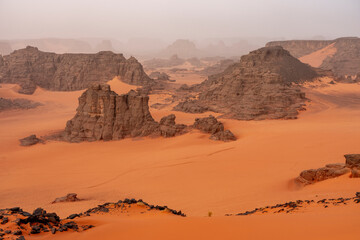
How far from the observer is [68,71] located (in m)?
45.8

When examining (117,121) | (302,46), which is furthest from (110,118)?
(302,46)

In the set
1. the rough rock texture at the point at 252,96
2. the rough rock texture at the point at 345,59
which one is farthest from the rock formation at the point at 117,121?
the rough rock texture at the point at 345,59

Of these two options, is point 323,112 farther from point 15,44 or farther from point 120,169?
point 15,44

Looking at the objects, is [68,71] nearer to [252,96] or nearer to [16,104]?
[16,104]

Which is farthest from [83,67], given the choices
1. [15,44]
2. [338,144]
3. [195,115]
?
[15,44]

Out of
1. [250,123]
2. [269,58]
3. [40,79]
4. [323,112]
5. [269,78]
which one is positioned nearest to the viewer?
[250,123]

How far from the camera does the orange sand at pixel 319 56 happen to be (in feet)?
224

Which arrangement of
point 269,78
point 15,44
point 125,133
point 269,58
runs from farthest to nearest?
point 15,44
point 269,58
point 269,78
point 125,133

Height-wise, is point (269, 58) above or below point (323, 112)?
above

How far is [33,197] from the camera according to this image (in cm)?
1207

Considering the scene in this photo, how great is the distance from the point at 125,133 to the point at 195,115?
9.53 metres

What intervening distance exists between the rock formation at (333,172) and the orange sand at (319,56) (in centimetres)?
6288

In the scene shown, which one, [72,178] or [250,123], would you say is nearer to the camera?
[72,178]

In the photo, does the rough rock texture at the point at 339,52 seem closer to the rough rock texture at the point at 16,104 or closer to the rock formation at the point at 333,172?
the rough rock texture at the point at 16,104
